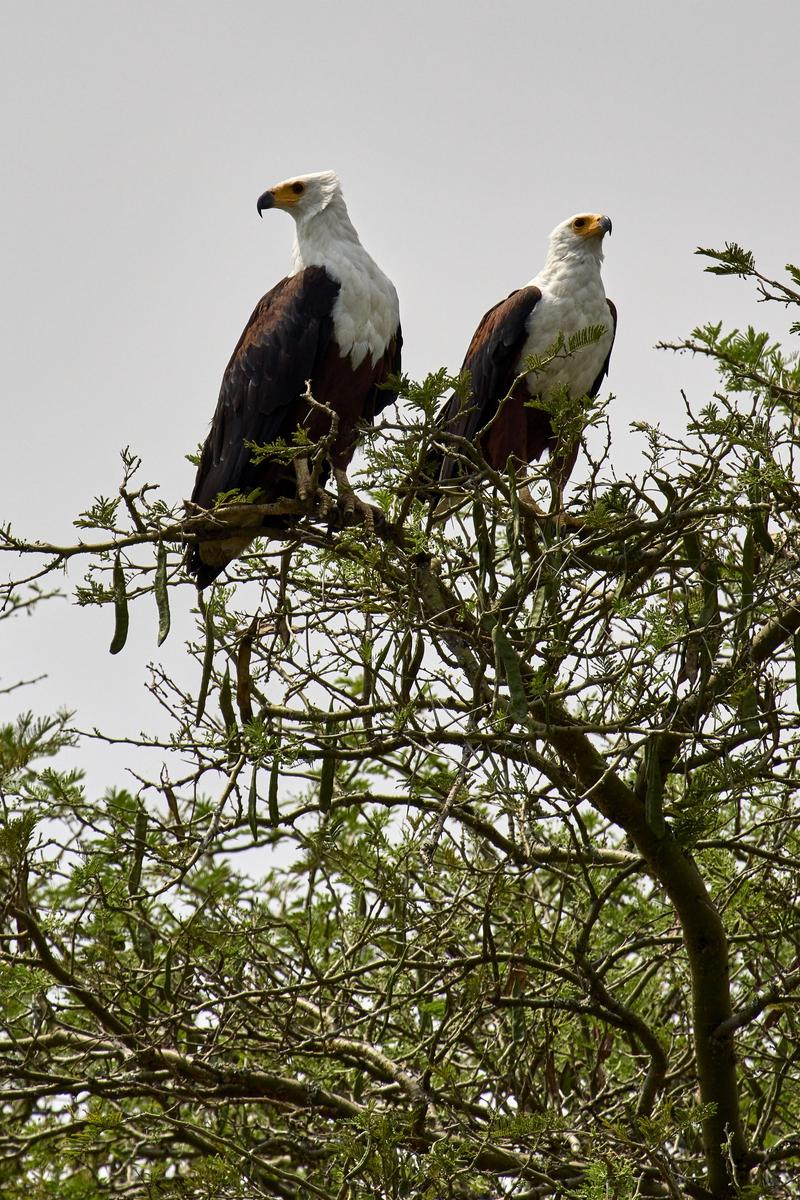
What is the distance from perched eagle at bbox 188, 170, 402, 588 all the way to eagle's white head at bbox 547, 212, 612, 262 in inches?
47.2

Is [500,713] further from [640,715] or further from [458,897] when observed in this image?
[458,897]

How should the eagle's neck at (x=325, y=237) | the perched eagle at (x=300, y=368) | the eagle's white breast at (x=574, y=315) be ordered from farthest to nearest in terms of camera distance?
the eagle's white breast at (x=574, y=315), the eagle's neck at (x=325, y=237), the perched eagle at (x=300, y=368)

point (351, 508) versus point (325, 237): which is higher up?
point (325, 237)

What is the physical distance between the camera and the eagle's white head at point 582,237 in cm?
662

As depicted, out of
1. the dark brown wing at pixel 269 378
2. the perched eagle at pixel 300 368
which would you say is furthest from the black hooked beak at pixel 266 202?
the dark brown wing at pixel 269 378

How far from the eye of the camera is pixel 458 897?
3994 mm

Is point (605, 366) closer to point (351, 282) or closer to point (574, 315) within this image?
point (574, 315)

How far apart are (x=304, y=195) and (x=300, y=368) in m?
1.07

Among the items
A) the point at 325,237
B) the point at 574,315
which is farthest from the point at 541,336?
the point at 325,237

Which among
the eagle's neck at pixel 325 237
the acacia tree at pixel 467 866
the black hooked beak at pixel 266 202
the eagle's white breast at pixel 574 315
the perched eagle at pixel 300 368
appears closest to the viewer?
the acacia tree at pixel 467 866

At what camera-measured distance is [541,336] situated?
21.3ft

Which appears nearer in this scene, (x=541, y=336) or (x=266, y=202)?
(x=266, y=202)

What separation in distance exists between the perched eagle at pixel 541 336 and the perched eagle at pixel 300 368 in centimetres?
75

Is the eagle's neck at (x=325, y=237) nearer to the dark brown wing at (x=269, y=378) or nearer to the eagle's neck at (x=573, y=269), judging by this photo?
the dark brown wing at (x=269, y=378)
